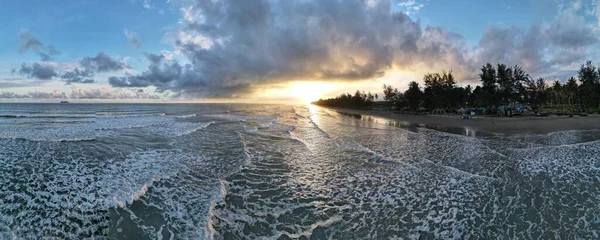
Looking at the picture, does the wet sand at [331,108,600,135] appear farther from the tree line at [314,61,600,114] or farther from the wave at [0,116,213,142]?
the wave at [0,116,213,142]

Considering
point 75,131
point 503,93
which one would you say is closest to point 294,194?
point 75,131

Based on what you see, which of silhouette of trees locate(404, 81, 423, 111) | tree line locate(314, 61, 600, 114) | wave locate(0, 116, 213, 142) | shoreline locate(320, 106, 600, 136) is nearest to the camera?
wave locate(0, 116, 213, 142)

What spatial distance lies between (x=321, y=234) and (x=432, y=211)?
3912 millimetres

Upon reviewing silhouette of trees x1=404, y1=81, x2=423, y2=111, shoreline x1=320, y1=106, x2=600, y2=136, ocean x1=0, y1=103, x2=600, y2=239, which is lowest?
ocean x1=0, y1=103, x2=600, y2=239

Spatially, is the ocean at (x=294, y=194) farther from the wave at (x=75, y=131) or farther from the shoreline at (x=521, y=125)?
the shoreline at (x=521, y=125)

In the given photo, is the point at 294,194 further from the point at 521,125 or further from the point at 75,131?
the point at 521,125

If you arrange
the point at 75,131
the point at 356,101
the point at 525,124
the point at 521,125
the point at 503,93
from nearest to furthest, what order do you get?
the point at 75,131 → the point at 521,125 → the point at 525,124 → the point at 503,93 → the point at 356,101

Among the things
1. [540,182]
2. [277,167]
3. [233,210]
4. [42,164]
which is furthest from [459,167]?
[42,164]

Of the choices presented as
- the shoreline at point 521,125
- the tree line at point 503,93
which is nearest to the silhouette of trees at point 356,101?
the tree line at point 503,93

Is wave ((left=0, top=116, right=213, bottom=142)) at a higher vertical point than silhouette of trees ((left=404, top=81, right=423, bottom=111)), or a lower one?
lower

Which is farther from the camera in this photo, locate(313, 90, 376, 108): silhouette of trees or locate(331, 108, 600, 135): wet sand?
locate(313, 90, 376, 108): silhouette of trees

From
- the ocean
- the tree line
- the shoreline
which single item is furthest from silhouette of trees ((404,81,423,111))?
the ocean

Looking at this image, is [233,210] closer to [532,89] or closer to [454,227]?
[454,227]

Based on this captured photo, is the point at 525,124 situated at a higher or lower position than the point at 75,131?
lower
